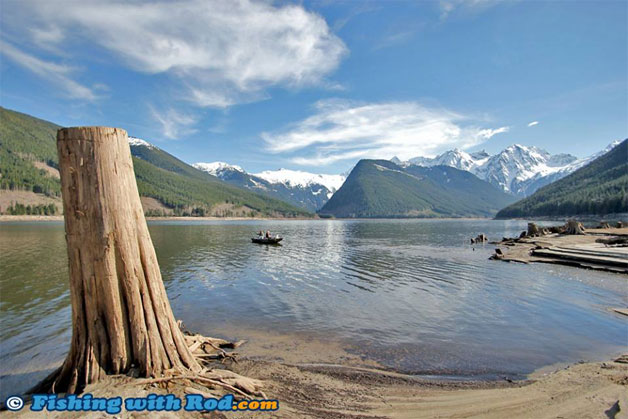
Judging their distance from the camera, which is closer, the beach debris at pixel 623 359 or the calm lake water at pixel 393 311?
the beach debris at pixel 623 359

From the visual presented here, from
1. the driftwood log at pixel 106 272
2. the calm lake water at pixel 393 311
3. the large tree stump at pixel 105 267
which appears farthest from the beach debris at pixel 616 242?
the large tree stump at pixel 105 267

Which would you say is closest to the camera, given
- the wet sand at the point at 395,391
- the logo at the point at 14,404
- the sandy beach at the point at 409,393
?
the logo at the point at 14,404

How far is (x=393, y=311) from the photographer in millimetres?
17922

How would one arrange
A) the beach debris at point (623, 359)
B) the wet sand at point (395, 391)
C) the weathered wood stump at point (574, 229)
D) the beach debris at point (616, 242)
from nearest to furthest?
1. the wet sand at point (395, 391)
2. the beach debris at point (623, 359)
3. the beach debris at point (616, 242)
4. the weathered wood stump at point (574, 229)

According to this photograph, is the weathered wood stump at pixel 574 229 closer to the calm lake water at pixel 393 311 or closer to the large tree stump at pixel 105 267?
the calm lake water at pixel 393 311

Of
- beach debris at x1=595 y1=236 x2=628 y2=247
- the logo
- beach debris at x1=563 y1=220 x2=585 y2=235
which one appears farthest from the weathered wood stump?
the logo

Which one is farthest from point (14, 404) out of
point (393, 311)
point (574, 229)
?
point (574, 229)

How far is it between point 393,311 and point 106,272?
49.3 ft

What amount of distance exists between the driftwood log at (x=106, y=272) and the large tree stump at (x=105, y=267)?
0.02 metres

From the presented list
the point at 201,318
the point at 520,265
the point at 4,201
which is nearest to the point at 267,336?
the point at 201,318

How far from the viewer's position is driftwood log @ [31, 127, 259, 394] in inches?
247

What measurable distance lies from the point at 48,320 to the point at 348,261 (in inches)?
1151

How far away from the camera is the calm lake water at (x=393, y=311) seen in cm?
1176

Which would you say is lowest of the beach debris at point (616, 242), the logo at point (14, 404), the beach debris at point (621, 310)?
the beach debris at point (621, 310)
